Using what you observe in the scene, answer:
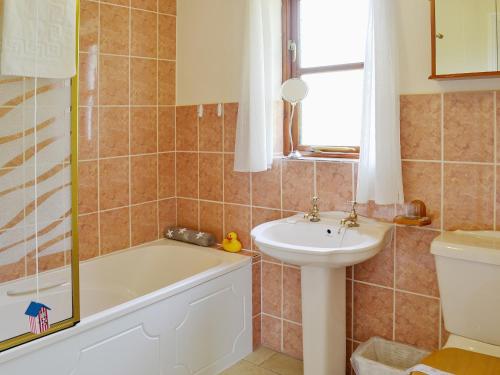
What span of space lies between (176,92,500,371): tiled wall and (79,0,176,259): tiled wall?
0.60 feet

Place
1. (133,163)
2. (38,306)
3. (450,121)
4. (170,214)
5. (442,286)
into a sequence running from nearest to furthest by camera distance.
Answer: (38,306), (442,286), (450,121), (133,163), (170,214)

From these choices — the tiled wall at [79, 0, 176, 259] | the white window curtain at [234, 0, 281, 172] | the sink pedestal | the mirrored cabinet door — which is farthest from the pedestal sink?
the tiled wall at [79, 0, 176, 259]

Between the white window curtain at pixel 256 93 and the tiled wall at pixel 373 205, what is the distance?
16 cm

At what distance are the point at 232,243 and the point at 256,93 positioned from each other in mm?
888

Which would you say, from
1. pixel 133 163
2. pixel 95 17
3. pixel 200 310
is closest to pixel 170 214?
pixel 133 163

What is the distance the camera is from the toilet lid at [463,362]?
1.51m

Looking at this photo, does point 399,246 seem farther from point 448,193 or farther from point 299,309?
point 299,309

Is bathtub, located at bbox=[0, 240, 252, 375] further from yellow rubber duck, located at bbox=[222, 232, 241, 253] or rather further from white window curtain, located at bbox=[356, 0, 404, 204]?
white window curtain, located at bbox=[356, 0, 404, 204]

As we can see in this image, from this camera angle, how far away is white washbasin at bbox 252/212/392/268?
1872 mm

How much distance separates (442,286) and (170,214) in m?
1.84

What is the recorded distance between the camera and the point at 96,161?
2658mm

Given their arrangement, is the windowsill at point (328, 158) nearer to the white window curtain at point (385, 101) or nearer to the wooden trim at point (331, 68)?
the white window curtain at point (385, 101)

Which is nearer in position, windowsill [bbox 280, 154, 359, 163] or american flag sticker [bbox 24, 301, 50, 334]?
american flag sticker [bbox 24, 301, 50, 334]

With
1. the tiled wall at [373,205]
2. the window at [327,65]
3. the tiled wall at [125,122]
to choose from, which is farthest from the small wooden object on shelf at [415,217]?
the tiled wall at [125,122]
